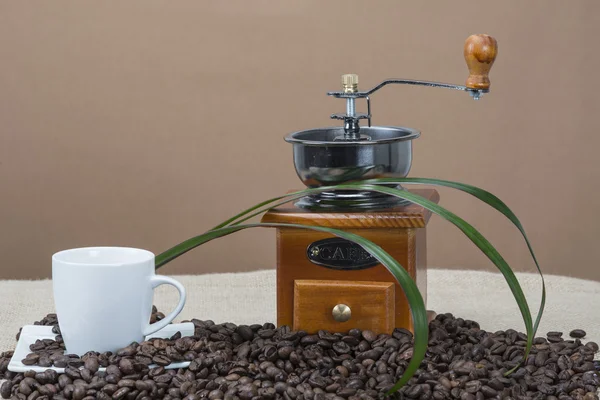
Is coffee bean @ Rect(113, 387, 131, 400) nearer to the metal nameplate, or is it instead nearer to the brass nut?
the metal nameplate

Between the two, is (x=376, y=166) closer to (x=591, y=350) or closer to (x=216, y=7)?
(x=591, y=350)

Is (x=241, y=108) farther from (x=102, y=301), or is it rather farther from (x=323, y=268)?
(x=102, y=301)

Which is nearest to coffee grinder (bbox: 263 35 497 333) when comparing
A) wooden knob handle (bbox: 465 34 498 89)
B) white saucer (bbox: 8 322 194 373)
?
wooden knob handle (bbox: 465 34 498 89)

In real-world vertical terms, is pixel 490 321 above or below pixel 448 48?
below

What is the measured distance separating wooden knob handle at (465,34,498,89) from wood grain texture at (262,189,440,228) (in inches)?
9.4

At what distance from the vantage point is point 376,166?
1.55 metres

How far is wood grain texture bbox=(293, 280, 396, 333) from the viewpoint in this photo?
1.54 metres

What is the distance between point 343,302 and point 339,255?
8cm

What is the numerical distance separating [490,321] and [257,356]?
23.1 inches

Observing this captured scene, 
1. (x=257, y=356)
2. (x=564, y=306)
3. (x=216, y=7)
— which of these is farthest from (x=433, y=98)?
(x=257, y=356)

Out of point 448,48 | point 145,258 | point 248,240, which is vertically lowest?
point 248,240

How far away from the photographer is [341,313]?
1.55m

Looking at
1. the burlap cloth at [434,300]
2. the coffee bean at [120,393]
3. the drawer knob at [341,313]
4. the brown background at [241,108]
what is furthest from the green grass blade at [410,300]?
the brown background at [241,108]

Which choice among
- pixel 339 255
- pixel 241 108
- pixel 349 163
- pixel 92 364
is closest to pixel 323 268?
pixel 339 255
